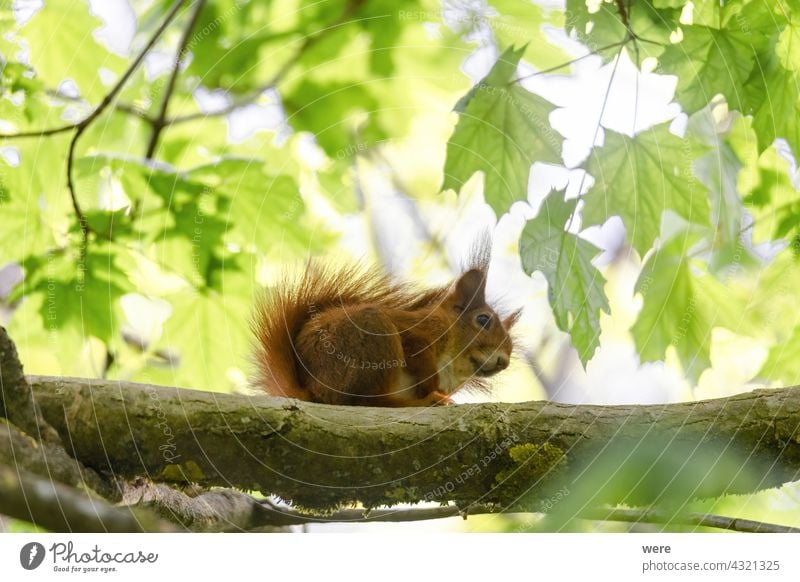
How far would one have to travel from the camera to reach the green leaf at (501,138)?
760 mm

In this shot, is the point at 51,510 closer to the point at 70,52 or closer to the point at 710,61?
the point at 70,52

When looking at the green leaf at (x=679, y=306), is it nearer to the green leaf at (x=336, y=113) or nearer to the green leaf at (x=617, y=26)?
the green leaf at (x=617, y=26)

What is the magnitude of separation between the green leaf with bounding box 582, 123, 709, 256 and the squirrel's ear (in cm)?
21

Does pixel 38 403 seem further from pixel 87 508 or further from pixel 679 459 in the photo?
pixel 679 459

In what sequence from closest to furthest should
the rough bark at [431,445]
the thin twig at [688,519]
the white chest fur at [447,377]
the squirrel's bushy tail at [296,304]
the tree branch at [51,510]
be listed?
the tree branch at [51,510], the rough bark at [431,445], the thin twig at [688,519], the squirrel's bushy tail at [296,304], the white chest fur at [447,377]

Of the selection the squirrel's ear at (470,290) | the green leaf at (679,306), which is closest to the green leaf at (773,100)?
the green leaf at (679,306)

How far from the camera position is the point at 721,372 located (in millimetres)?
869

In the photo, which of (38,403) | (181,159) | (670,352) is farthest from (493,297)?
(38,403)

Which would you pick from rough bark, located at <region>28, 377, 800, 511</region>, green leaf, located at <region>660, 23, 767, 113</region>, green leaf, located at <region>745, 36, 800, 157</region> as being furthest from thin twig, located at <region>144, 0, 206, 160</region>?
green leaf, located at <region>745, 36, 800, 157</region>

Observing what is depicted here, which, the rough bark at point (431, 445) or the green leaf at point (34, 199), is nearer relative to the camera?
the rough bark at point (431, 445)

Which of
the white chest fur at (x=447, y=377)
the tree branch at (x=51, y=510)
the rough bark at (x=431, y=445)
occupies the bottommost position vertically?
the tree branch at (x=51, y=510)

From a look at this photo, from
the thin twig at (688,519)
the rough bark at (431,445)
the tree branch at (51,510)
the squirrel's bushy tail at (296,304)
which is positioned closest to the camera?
the tree branch at (51,510)

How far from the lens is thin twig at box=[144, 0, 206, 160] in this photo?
0.78m

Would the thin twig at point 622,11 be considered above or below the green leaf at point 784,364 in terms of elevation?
above
